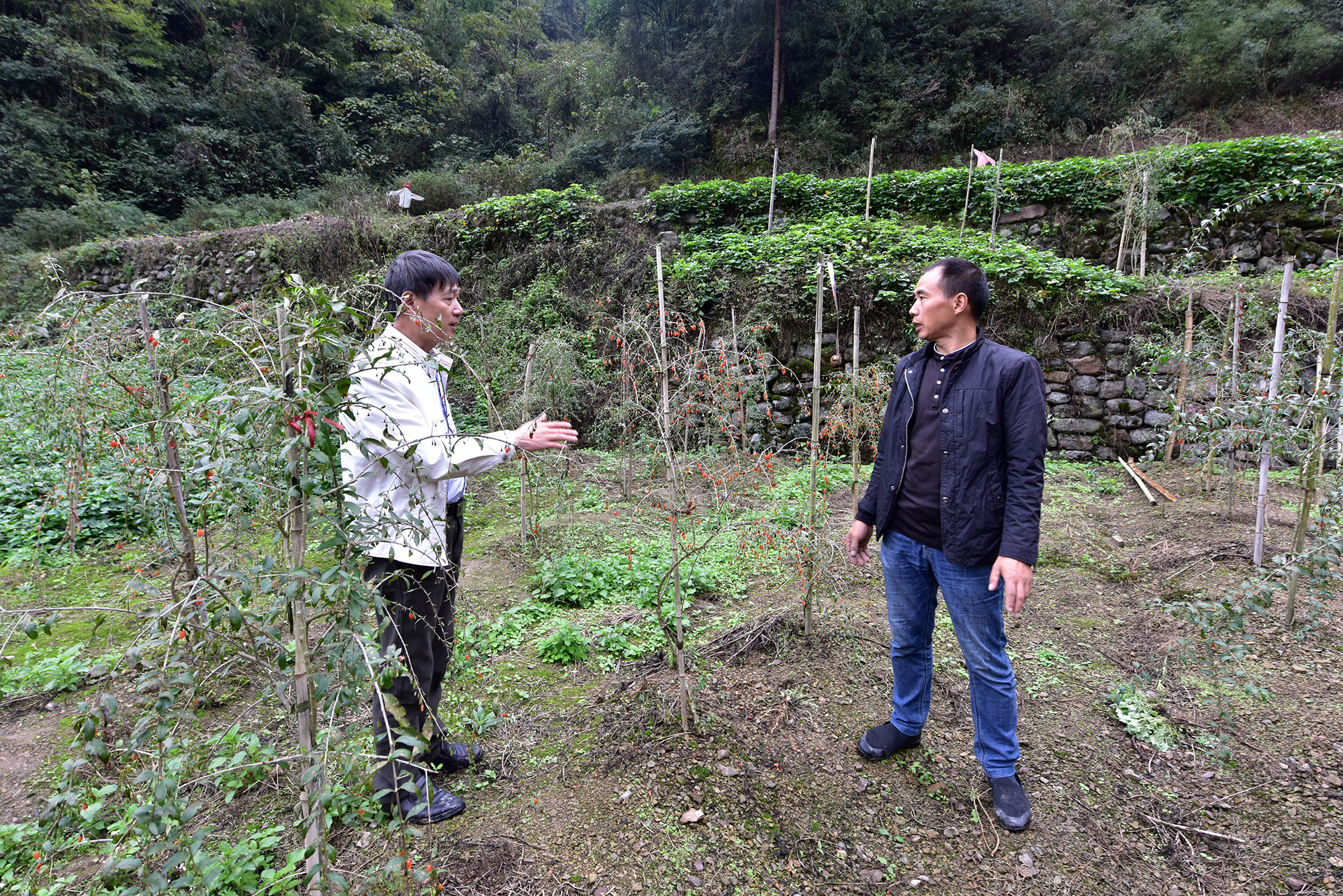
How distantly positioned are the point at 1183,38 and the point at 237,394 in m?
20.5

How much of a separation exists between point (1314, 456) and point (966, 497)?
2519mm

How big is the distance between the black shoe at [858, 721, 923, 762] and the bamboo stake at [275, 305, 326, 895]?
1884 mm

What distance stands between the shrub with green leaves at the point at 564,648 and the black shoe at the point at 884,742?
1.42m

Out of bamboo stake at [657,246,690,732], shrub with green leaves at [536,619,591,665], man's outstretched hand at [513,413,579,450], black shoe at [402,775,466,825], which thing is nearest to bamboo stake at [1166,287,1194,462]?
A: bamboo stake at [657,246,690,732]

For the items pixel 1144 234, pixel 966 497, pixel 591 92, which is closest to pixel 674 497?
pixel 966 497

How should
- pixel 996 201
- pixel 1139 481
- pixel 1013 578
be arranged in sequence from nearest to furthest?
pixel 1013 578
pixel 1139 481
pixel 996 201

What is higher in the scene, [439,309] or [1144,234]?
[1144,234]

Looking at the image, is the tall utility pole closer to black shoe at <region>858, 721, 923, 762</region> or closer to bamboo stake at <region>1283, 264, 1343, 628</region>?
bamboo stake at <region>1283, 264, 1343, 628</region>

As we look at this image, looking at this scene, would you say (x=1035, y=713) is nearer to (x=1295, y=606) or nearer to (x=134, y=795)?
(x=1295, y=606)

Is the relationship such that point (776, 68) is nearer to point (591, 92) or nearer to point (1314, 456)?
point (591, 92)

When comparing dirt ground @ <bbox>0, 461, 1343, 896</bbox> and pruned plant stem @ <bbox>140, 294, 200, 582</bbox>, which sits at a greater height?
pruned plant stem @ <bbox>140, 294, 200, 582</bbox>

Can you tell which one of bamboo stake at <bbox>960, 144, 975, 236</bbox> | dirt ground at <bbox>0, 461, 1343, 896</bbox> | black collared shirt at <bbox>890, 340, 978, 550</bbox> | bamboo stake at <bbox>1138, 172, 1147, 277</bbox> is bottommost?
dirt ground at <bbox>0, 461, 1343, 896</bbox>

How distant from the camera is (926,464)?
2.03 meters

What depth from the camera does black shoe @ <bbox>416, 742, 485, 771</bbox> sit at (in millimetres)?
2135
